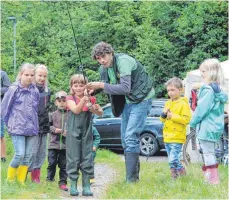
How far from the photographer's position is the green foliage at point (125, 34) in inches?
851

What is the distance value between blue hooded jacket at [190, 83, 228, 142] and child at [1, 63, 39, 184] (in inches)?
79.5

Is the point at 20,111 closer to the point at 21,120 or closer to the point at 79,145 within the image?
the point at 21,120

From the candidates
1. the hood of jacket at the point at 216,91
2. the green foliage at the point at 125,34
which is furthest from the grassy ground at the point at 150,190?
the green foliage at the point at 125,34

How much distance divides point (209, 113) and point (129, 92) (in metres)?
0.99

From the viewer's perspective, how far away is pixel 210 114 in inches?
261

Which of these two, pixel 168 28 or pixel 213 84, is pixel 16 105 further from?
pixel 168 28

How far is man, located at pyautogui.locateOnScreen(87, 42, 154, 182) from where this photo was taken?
659 cm

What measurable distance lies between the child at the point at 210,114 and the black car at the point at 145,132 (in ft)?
28.4

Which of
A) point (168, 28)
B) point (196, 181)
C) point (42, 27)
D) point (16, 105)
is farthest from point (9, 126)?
point (42, 27)

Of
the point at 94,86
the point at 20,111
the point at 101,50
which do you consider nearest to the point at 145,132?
the point at 20,111

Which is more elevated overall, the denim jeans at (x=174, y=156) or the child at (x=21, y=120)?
the child at (x=21, y=120)

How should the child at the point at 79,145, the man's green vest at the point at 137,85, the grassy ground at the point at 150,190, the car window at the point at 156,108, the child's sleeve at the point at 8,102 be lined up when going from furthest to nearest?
the car window at the point at 156,108 < the child's sleeve at the point at 8,102 < the man's green vest at the point at 137,85 < the child at the point at 79,145 < the grassy ground at the point at 150,190

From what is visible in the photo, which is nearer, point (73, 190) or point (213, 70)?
point (73, 190)

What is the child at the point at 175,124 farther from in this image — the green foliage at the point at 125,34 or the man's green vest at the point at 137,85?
the green foliage at the point at 125,34
